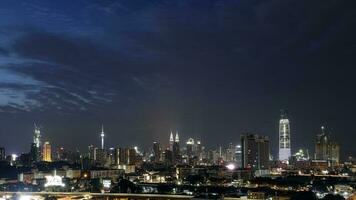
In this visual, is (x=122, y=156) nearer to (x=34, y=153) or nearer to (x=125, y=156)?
(x=125, y=156)

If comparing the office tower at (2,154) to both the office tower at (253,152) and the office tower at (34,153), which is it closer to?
the office tower at (34,153)

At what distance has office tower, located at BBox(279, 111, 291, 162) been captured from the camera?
71500 millimetres

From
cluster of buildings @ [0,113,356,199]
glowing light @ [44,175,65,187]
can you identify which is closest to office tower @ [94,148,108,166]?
cluster of buildings @ [0,113,356,199]

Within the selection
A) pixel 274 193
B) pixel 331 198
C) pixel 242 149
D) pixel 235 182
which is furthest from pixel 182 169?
pixel 331 198

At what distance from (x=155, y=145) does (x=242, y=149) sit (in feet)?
66.3

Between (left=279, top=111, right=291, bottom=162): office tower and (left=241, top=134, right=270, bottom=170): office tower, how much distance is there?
10.9 metres

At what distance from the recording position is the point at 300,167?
67250 mm

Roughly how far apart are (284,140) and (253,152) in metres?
13.2

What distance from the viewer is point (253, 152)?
6081cm

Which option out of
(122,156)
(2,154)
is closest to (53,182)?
(2,154)

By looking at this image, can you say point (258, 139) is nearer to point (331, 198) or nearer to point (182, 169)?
Result: point (182, 169)

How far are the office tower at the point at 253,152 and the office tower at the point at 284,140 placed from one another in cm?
1089

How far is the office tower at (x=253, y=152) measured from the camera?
60.8m

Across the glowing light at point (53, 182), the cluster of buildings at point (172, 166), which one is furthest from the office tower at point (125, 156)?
the glowing light at point (53, 182)
